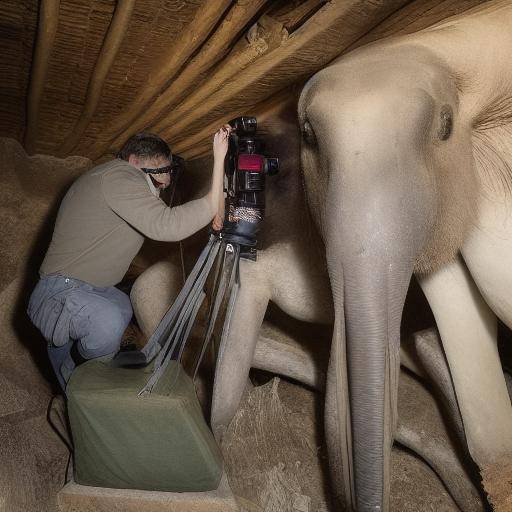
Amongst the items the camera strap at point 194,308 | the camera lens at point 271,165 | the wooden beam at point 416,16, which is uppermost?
the wooden beam at point 416,16

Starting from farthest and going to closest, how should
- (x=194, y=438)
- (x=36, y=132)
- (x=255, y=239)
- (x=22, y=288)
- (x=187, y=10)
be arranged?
(x=22, y=288)
(x=36, y=132)
(x=255, y=239)
(x=194, y=438)
(x=187, y=10)

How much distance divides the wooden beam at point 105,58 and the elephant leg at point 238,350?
2.64 ft

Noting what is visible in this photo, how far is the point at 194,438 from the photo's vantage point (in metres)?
1.64

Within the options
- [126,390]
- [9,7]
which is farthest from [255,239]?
[9,7]

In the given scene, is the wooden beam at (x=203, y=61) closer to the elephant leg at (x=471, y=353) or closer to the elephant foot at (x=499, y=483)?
the elephant leg at (x=471, y=353)

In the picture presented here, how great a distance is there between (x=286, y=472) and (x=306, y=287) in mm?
643

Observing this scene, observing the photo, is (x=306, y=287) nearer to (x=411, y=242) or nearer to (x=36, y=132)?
(x=411, y=242)

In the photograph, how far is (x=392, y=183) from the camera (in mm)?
1104

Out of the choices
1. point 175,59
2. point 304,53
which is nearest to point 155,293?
point 175,59

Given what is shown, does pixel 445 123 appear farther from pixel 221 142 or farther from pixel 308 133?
pixel 221 142

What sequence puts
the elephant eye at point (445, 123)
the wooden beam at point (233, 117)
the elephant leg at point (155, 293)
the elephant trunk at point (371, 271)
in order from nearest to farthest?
the elephant trunk at point (371, 271) → the elephant eye at point (445, 123) → the wooden beam at point (233, 117) → the elephant leg at point (155, 293)

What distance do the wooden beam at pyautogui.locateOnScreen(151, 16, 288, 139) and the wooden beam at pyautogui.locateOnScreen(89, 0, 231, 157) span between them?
0.11 m

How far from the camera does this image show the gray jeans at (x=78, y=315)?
178 cm

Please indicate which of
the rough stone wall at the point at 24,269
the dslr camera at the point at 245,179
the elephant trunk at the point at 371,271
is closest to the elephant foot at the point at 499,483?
the elephant trunk at the point at 371,271
